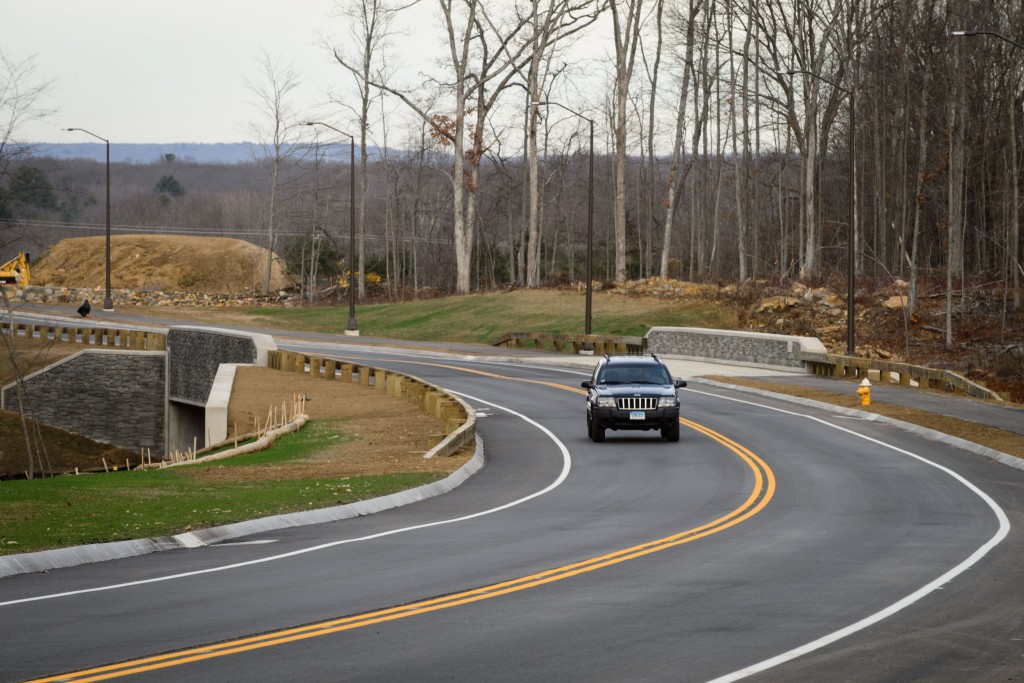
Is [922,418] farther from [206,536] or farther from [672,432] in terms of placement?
[206,536]

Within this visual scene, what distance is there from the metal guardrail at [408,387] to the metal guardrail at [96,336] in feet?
40.6

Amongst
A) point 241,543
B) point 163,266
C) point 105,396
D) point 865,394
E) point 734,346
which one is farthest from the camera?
point 163,266

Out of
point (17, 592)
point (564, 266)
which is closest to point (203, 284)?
point (564, 266)

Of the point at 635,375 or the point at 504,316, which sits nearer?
the point at 635,375

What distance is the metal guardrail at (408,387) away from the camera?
26.4 meters

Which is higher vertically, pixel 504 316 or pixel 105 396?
pixel 504 316

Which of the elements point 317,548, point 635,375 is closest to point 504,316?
point 635,375

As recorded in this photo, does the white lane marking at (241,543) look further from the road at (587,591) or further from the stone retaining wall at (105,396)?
the stone retaining wall at (105,396)

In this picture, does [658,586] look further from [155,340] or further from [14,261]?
[14,261]

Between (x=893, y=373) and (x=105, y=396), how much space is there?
31.0 m

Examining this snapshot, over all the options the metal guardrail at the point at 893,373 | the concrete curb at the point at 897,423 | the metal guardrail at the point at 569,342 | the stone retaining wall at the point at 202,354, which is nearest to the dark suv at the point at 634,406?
the concrete curb at the point at 897,423

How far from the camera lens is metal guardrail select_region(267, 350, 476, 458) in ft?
86.6

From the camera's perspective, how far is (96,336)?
6238cm

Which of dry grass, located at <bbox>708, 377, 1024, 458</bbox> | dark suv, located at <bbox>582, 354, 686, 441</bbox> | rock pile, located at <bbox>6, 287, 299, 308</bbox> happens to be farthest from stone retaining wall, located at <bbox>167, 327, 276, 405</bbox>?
rock pile, located at <bbox>6, 287, 299, 308</bbox>
